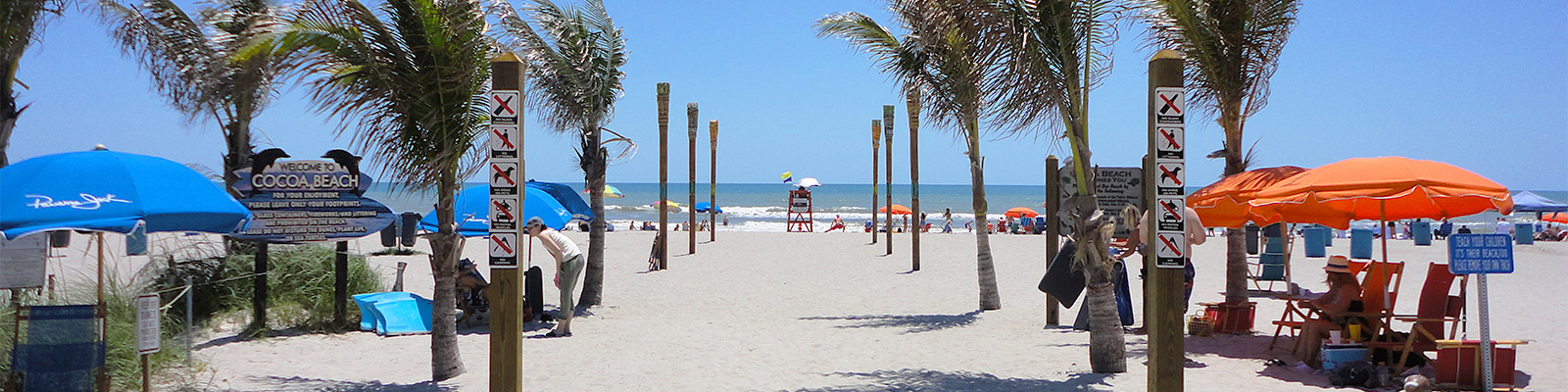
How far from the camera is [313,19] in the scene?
6.01 m

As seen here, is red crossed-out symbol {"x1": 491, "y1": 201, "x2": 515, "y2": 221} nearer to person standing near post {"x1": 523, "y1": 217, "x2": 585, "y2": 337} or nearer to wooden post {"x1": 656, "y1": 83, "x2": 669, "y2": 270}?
person standing near post {"x1": 523, "y1": 217, "x2": 585, "y2": 337}

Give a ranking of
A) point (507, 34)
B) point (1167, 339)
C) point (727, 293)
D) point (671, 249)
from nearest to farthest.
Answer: point (1167, 339)
point (507, 34)
point (727, 293)
point (671, 249)

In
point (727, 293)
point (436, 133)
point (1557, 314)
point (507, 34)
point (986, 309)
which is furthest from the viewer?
point (727, 293)

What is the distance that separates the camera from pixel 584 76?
11.0m

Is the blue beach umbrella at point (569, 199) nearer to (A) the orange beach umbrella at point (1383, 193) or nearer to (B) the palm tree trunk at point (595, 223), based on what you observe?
(B) the palm tree trunk at point (595, 223)

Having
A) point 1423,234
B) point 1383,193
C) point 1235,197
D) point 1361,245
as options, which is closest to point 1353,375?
point 1383,193

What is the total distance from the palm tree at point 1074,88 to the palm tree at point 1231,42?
71.3 inches

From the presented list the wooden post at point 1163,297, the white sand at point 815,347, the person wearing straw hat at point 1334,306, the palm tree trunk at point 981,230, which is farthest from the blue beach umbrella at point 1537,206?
the wooden post at point 1163,297

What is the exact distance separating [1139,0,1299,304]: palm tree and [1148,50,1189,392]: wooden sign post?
3503 millimetres

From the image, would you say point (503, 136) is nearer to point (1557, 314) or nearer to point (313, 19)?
point (313, 19)

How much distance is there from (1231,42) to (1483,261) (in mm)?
2993

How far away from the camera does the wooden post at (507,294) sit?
488 cm

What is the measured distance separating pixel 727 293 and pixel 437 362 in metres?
7.10

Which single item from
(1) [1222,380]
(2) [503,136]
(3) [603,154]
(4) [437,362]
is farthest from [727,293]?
(2) [503,136]
